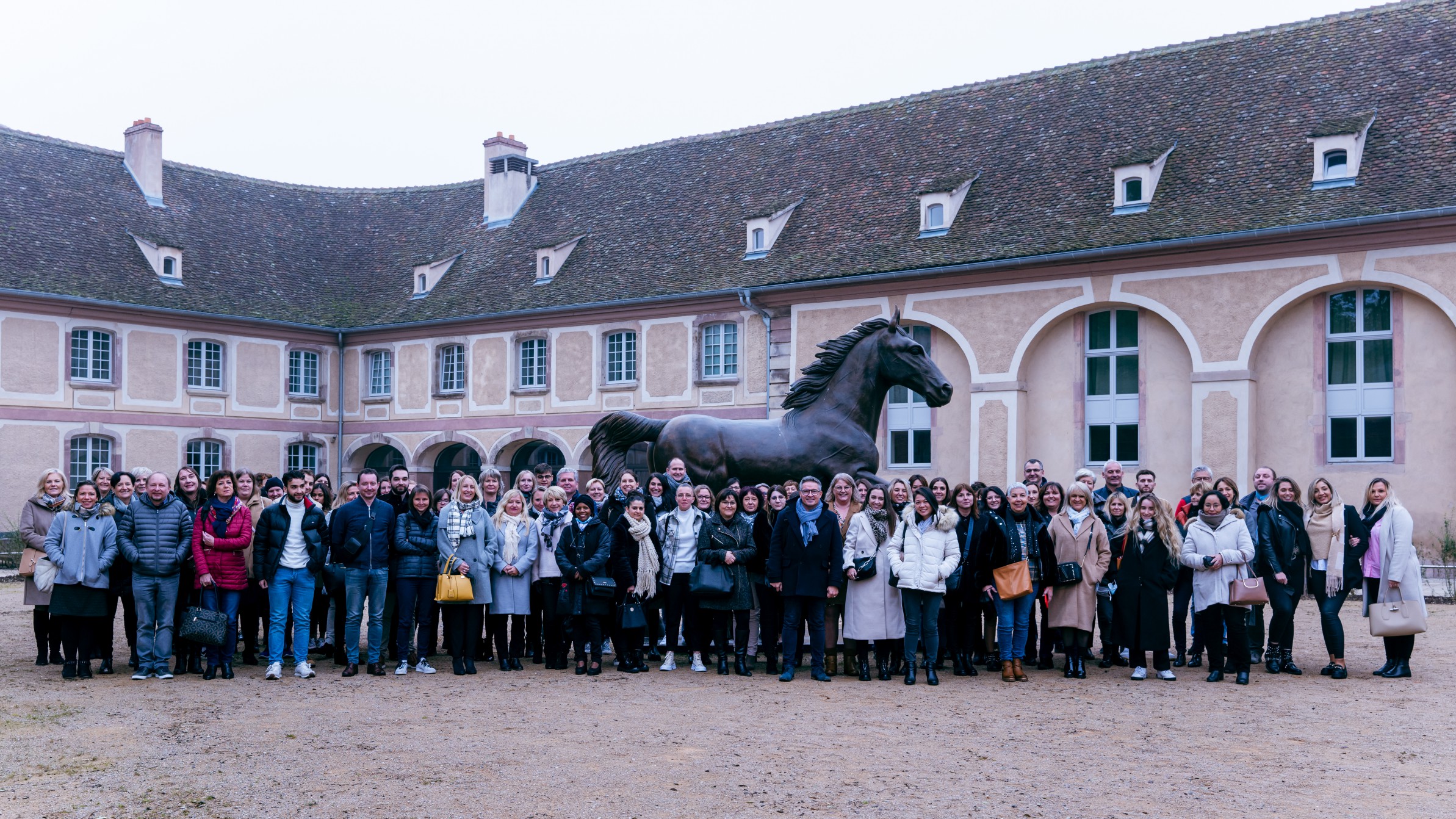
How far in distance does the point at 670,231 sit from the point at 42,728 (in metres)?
19.5

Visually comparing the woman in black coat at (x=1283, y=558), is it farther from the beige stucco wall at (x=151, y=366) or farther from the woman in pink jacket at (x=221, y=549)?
the beige stucco wall at (x=151, y=366)

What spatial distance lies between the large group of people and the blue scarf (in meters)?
0.01

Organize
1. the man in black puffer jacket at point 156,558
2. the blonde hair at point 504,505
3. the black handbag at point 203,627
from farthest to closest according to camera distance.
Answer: the blonde hair at point 504,505
the man in black puffer jacket at point 156,558
the black handbag at point 203,627

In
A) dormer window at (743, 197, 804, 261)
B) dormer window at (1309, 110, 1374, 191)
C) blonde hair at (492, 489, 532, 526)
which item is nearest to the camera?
blonde hair at (492, 489, 532, 526)

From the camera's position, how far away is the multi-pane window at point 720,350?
80.9 feet

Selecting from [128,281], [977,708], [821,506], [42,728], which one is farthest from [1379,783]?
[128,281]

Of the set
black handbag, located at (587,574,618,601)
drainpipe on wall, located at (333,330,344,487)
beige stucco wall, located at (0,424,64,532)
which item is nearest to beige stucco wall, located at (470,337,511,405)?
drainpipe on wall, located at (333,330,344,487)

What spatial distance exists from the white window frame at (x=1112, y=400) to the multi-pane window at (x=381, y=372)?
1488cm

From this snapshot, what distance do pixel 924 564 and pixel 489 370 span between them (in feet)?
62.3

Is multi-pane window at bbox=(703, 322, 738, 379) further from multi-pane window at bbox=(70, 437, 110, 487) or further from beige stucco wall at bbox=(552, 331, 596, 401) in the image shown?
multi-pane window at bbox=(70, 437, 110, 487)

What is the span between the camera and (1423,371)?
60.3 feet

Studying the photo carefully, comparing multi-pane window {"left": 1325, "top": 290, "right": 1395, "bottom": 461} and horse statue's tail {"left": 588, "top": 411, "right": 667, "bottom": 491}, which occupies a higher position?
multi-pane window {"left": 1325, "top": 290, "right": 1395, "bottom": 461}

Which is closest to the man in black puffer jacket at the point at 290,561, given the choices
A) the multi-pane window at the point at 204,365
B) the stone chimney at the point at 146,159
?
the multi-pane window at the point at 204,365

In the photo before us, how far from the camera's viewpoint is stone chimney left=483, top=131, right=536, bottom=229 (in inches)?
1187
